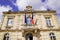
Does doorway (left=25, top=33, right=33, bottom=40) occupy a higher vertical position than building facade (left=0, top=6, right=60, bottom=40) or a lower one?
lower

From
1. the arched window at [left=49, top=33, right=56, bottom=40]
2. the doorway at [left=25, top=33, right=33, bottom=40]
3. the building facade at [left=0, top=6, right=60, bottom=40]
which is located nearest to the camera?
the arched window at [left=49, top=33, right=56, bottom=40]

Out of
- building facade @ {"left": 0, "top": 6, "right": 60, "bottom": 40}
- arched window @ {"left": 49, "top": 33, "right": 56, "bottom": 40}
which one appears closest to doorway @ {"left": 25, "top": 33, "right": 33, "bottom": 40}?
building facade @ {"left": 0, "top": 6, "right": 60, "bottom": 40}

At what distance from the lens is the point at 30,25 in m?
21.1

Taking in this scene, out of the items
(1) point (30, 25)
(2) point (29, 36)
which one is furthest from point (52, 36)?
(1) point (30, 25)

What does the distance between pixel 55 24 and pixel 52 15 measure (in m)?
2.10

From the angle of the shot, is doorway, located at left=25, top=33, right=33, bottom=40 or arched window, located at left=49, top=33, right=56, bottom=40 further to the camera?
doorway, located at left=25, top=33, right=33, bottom=40

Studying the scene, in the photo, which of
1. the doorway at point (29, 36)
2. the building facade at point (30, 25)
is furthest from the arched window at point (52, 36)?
the doorway at point (29, 36)

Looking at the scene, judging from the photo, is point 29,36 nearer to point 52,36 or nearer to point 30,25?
point 30,25

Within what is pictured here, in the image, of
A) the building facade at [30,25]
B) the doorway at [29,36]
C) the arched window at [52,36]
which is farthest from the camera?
the doorway at [29,36]

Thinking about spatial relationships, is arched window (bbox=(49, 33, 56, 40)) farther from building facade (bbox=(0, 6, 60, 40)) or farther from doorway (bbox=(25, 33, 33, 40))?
doorway (bbox=(25, 33, 33, 40))

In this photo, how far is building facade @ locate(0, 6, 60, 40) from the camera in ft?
66.0

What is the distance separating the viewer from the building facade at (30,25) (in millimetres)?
20109

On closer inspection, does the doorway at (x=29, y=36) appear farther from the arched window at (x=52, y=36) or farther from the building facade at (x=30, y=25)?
the arched window at (x=52, y=36)

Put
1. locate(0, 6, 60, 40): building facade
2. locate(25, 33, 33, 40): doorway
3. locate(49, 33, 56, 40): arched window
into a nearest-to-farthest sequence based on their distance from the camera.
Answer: locate(49, 33, 56, 40): arched window < locate(0, 6, 60, 40): building facade < locate(25, 33, 33, 40): doorway
